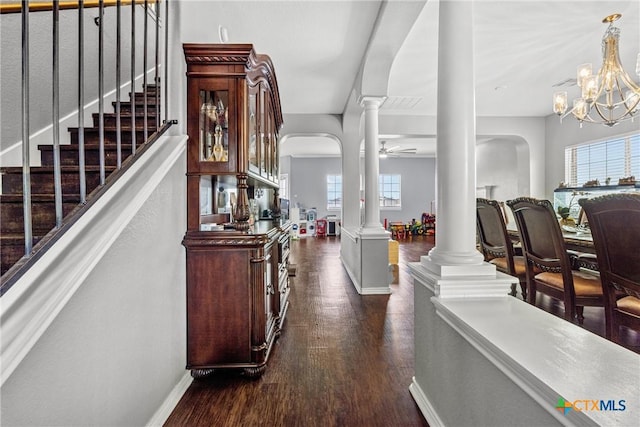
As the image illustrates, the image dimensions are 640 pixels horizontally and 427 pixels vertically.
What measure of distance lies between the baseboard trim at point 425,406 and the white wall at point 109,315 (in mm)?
1345

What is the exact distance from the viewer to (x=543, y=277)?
8.08ft

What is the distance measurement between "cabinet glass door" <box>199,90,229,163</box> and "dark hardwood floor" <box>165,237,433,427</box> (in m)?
1.40

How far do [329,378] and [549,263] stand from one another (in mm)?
1762

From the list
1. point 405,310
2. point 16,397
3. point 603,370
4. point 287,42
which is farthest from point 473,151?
point 287,42

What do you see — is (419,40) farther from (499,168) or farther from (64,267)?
(499,168)

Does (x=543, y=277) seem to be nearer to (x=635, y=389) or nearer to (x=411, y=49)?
(x=635, y=389)

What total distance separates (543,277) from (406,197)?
9.63m

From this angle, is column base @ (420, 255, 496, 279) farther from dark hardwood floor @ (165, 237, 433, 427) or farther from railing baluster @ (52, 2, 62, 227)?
railing baluster @ (52, 2, 62, 227)

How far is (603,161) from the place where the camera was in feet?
17.0

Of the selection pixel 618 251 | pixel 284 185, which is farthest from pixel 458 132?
pixel 284 185

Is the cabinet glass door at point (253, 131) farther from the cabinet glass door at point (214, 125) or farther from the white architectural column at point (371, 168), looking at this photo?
the white architectural column at point (371, 168)

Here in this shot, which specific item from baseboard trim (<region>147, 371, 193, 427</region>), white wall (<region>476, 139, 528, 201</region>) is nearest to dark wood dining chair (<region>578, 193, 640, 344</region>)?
baseboard trim (<region>147, 371, 193, 427</region>)

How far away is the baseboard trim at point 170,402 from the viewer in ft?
5.12

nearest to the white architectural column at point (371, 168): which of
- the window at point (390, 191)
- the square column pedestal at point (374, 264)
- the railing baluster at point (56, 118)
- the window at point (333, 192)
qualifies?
the square column pedestal at point (374, 264)
